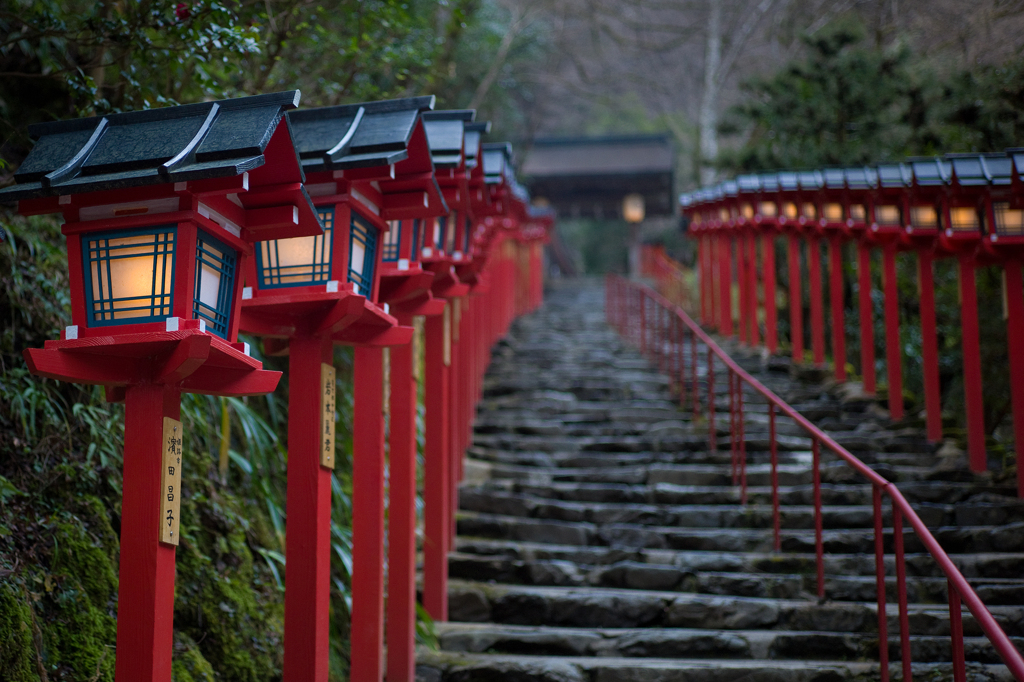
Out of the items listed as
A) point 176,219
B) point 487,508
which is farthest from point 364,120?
point 487,508

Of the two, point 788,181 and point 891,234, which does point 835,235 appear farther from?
point 891,234

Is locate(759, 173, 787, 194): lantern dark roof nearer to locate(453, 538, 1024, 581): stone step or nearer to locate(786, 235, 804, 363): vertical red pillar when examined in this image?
locate(786, 235, 804, 363): vertical red pillar

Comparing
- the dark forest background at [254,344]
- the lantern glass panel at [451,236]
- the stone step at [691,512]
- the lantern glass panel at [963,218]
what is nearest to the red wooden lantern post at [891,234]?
the dark forest background at [254,344]

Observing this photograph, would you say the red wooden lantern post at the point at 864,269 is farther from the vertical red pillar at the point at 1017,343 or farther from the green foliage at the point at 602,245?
the green foliage at the point at 602,245

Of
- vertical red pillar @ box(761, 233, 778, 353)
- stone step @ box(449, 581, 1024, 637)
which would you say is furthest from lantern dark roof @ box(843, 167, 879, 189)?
stone step @ box(449, 581, 1024, 637)

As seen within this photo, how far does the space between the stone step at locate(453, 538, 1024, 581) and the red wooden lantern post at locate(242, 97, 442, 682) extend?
2892mm

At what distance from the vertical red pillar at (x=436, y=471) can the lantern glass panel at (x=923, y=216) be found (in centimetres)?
452

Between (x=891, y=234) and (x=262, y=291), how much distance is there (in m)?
6.90

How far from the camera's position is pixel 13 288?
4.65m

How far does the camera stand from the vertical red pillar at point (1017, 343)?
670 centimetres

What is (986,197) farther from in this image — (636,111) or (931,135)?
(636,111)

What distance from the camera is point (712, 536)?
22.1ft

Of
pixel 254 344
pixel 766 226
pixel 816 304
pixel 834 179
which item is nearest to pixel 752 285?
pixel 766 226

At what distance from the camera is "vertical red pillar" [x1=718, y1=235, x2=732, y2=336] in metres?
13.3
